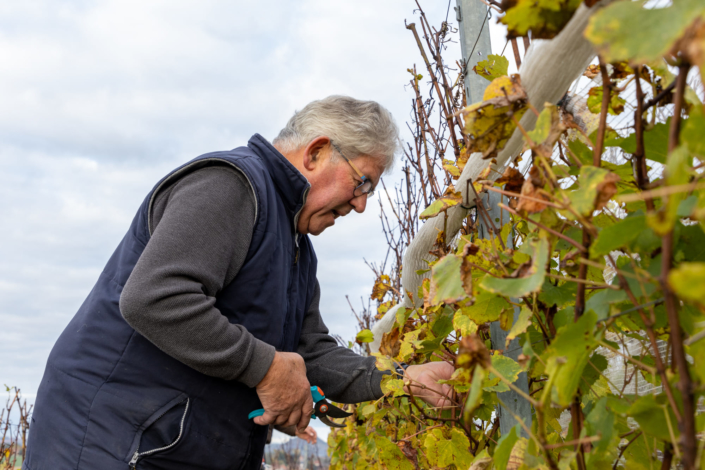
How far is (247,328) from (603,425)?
1.30 meters

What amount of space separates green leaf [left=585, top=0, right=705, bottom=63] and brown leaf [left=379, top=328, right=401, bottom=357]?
1.16 meters

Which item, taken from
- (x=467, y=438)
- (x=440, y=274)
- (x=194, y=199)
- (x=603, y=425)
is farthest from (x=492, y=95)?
(x=194, y=199)

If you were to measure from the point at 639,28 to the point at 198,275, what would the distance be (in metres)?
1.30

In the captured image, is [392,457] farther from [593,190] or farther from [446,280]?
[593,190]

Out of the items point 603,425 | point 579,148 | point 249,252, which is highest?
point 249,252

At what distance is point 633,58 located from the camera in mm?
425

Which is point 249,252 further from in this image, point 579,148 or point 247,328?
point 579,148

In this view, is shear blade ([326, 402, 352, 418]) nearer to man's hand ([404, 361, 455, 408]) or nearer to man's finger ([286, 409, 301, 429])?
man's finger ([286, 409, 301, 429])

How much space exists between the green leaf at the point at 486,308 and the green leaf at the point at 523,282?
0.33 meters

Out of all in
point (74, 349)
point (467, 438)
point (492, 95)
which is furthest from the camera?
point (74, 349)

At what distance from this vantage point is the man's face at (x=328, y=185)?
6.80ft

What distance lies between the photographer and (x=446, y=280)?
0.76 m

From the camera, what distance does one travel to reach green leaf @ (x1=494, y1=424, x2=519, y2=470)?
0.60 meters

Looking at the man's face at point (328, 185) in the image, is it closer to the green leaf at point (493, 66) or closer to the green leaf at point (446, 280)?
the green leaf at point (493, 66)
